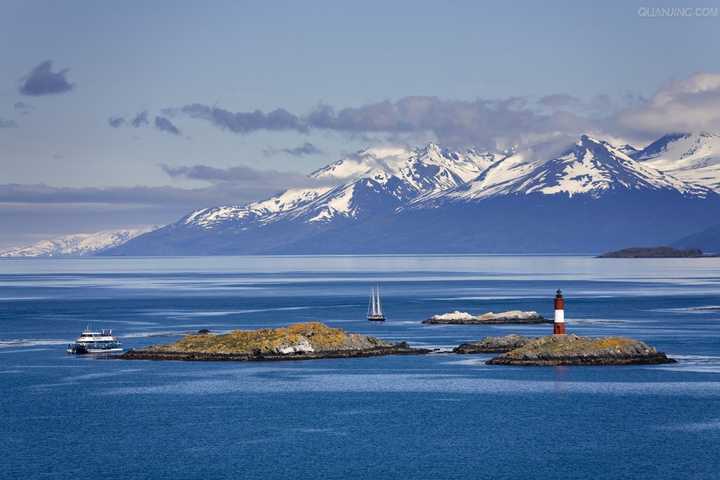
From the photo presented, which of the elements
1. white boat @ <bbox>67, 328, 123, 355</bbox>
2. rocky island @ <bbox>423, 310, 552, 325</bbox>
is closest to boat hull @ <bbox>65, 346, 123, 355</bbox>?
white boat @ <bbox>67, 328, 123, 355</bbox>

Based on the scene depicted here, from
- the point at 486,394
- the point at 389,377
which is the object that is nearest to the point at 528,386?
the point at 486,394

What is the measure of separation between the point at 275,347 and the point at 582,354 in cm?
2569

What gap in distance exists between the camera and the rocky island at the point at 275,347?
106125 millimetres

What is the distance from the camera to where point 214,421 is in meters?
74.6

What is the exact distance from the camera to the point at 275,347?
4188 inches

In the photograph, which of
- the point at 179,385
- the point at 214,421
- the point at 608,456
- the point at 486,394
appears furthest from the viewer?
the point at 179,385

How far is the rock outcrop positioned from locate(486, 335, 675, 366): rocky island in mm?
7022

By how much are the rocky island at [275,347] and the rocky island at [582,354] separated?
1114cm

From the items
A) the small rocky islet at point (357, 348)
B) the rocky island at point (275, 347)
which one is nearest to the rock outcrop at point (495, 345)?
the small rocky islet at point (357, 348)

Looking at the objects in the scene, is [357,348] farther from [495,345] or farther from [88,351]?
[88,351]

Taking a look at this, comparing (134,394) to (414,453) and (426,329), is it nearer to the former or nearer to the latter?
(414,453)

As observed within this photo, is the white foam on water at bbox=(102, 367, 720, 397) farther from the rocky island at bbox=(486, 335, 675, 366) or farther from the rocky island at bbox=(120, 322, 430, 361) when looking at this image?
the rocky island at bbox=(120, 322, 430, 361)

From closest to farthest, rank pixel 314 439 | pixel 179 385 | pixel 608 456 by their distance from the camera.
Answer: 1. pixel 608 456
2. pixel 314 439
3. pixel 179 385

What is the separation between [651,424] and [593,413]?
4699 millimetres
